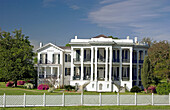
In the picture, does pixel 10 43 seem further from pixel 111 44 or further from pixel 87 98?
pixel 87 98

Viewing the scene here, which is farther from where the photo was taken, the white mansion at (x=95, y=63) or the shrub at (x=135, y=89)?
the white mansion at (x=95, y=63)

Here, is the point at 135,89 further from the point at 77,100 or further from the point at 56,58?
the point at 77,100

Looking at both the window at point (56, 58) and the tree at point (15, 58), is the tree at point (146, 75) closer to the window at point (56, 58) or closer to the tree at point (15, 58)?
the window at point (56, 58)

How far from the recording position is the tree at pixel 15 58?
4188 centimetres

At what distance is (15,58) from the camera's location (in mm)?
43031

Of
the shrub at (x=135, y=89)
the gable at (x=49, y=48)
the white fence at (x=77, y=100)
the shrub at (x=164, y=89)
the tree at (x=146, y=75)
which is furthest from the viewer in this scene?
the gable at (x=49, y=48)

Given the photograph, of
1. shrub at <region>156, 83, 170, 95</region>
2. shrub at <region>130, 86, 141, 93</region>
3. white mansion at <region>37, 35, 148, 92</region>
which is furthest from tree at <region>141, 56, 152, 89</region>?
shrub at <region>156, 83, 170, 95</region>

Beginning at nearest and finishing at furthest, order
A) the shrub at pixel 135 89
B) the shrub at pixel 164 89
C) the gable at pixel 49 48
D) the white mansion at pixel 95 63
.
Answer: the shrub at pixel 164 89
the shrub at pixel 135 89
the white mansion at pixel 95 63
the gable at pixel 49 48

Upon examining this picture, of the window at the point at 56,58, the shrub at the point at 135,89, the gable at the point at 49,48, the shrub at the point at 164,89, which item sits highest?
the gable at the point at 49,48

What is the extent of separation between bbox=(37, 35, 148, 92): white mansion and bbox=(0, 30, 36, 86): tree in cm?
360

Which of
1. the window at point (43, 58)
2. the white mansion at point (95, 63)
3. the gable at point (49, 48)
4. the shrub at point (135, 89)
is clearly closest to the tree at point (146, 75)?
the shrub at point (135, 89)

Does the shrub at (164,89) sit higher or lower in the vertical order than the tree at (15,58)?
lower

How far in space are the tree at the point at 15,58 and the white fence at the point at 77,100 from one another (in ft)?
64.4

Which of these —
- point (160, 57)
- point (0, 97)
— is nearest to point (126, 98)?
point (0, 97)
